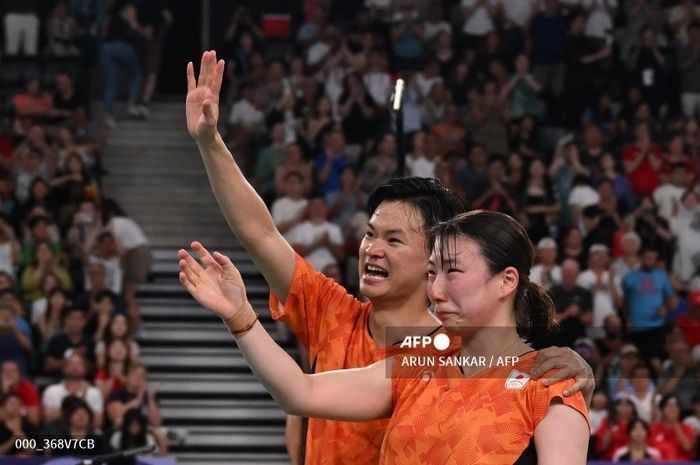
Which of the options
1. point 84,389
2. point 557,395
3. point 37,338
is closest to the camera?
point 557,395

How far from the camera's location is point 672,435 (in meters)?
11.5

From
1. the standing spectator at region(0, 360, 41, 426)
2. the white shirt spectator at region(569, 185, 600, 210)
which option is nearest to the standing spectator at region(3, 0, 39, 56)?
the white shirt spectator at region(569, 185, 600, 210)

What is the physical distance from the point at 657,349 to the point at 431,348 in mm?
8763

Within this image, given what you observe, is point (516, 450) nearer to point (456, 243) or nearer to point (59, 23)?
point (456, 243)

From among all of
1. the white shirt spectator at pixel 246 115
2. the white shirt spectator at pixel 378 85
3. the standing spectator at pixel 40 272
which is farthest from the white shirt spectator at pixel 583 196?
the standing spectator at pixel 40 272

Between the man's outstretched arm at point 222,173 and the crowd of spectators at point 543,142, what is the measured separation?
689cm

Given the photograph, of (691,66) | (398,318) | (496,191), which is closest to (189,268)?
(398,318)

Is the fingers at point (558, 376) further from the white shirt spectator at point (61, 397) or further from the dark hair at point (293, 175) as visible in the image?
the dark hair at point (293, 175)

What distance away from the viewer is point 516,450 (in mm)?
3883

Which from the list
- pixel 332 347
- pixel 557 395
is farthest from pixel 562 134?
pixel 557 395

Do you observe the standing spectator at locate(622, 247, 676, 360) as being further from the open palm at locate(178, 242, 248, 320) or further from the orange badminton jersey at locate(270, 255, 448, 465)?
the open palm at locate(178, 242, 248, 320)

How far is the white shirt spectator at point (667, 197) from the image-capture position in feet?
47.8

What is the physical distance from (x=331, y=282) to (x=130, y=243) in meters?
9.06

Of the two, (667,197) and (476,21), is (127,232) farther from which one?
(476,21)
